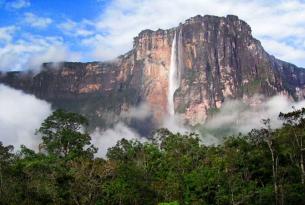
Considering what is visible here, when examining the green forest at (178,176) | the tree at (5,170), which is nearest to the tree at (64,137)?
Answer: the green forest at (178,176)

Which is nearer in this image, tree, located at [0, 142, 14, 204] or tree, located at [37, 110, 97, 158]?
tree, located at [0, 142, 14, 204]

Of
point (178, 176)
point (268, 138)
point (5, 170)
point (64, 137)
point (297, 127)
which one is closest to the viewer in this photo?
point (297, 127)

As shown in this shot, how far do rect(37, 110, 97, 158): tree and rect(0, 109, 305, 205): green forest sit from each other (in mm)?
3743

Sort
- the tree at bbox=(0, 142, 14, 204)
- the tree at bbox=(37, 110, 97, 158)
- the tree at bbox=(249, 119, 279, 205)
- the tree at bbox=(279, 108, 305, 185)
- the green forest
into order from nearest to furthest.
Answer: the tree at bbox=(0, 142, 14, 204) → the tree at bbox=(279, 108, 305, 185) → the green forest → the tree at bbox=(249, 119, 279, 205) → the tree at bbox=(37, 110, 97, 158)

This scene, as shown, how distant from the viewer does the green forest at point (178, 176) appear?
53.5 meters

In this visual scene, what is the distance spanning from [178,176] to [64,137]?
60.7ft

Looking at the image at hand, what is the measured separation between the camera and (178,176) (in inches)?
2304

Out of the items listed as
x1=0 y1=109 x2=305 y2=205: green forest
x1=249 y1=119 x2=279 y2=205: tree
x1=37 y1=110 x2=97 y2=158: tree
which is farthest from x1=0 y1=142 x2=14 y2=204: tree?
x1=249 y1=119 x2=279 y2=205: tree

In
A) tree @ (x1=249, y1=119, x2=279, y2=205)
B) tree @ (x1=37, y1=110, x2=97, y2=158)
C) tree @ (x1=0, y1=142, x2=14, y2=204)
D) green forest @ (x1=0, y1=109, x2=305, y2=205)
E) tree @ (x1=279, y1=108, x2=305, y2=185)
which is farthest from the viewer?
tree @ (x1=37, y1=110, x2=97, y2=158)

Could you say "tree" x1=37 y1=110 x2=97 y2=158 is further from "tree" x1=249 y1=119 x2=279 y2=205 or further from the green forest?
"tree" x1=249 y1=119 x2=279 y2=205

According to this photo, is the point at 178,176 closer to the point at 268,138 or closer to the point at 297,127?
the point at 268,138

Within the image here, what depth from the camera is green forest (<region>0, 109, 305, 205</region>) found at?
2108 inches

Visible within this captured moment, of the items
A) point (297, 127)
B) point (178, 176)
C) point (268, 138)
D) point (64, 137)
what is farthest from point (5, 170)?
point (297, 127)

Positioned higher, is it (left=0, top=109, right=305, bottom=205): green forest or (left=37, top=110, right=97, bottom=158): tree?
(left=37, top=110, right=97, bottom=158): tree
